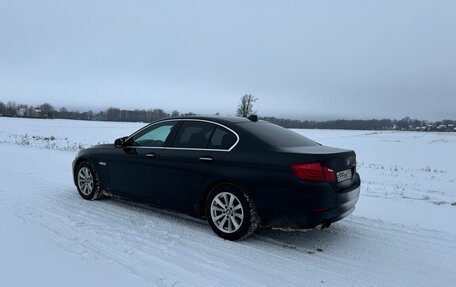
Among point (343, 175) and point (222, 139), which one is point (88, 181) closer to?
point (222, 139)

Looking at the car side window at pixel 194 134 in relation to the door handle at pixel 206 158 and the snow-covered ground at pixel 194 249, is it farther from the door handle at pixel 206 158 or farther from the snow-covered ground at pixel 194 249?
the snow-covered ground at pixel 194 249

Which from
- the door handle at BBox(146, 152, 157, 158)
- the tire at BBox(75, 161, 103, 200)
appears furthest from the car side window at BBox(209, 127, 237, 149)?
the tire at BBox(75, 161, 103, 200)

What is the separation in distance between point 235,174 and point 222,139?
1.97 ft

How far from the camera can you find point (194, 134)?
554 centimetres

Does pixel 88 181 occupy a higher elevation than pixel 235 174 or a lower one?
lower

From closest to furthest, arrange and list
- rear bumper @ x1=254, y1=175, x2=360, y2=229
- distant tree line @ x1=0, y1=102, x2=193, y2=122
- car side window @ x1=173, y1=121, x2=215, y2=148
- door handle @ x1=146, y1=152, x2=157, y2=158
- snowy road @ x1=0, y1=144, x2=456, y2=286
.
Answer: snowy road @ x1=0, y1=144, x2=456, y2=286
rear bumper @ x1=254, y1=175, x2=360, y2=229
car side window @ x1=173, y1=121, x2=215, y2=148
door handle @ x1=146, y1=152, x2=157, y2=158
distant tree line @ x1=0, y1=102, x2=193, y2=122

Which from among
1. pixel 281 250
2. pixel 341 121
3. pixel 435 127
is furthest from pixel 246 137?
pixel 435 127

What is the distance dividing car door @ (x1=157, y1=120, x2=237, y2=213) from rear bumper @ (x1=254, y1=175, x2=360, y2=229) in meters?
0.85

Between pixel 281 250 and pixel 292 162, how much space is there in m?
1.08

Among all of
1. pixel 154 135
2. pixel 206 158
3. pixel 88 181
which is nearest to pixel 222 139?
pixel 206 158

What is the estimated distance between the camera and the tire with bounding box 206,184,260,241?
4.76 m

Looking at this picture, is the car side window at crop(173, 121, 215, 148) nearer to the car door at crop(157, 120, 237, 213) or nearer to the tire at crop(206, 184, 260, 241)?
the car door at crop(157, 120, 237, 213)

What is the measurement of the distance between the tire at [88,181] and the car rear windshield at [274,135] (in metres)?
2.91

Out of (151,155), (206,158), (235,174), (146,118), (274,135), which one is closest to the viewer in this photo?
(235,174)
